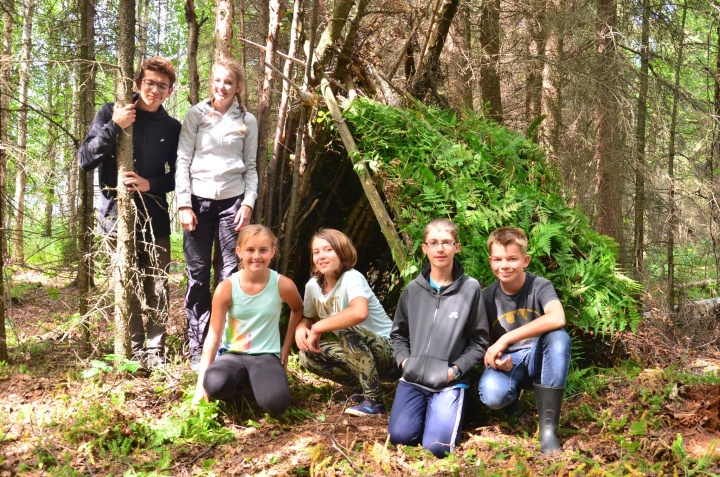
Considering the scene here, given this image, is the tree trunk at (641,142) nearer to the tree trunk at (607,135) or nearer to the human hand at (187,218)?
the tree trunk at (607,135)

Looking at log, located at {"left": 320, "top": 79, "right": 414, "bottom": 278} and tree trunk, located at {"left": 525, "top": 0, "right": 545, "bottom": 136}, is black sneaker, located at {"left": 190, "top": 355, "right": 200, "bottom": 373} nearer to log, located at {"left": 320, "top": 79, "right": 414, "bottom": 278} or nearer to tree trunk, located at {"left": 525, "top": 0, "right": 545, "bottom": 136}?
log, located at {"left": 320, "top": 79, "right": 414, "bottom": 278}

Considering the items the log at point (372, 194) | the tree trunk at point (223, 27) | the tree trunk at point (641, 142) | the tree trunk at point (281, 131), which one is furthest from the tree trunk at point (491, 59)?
the tree trunk at point (223, 27)

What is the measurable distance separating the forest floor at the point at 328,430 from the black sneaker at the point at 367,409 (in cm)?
4

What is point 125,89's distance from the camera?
4.15 metres

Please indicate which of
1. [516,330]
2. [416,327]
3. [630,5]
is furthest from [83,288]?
[630,5]

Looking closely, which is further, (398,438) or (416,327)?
(416,327)

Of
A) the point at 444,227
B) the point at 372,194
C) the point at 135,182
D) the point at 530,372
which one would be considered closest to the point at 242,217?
the point at 135,182

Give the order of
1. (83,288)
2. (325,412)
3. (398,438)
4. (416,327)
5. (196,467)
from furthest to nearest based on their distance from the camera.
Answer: (83,288), (325,412), (416,327), (398,438), (196,467)

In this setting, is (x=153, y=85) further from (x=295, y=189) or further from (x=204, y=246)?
(x=295, y=189)

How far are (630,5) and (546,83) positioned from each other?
4.58 ft

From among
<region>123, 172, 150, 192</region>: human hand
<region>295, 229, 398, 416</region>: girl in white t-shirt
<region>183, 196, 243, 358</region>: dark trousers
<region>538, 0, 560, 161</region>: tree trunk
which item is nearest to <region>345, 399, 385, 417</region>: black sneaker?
<region>295, 229, 398, 416</region>: girl in white t-shirt

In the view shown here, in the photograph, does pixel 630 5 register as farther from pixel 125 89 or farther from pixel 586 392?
pixel 125 89

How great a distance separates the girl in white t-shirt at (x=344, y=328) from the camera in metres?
3.97

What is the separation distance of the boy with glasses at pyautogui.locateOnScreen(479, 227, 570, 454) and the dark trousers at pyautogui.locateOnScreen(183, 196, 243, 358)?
1923mm
